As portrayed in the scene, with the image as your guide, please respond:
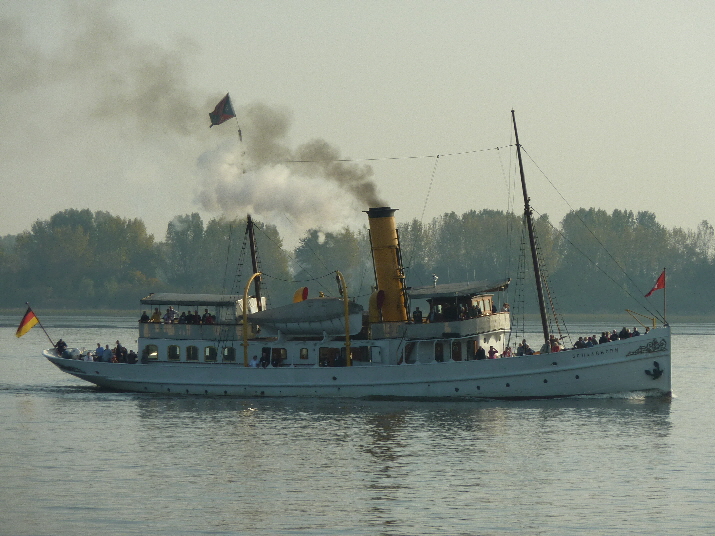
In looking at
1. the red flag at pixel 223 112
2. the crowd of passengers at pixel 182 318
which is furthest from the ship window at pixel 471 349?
the red flag at pixel 223 112

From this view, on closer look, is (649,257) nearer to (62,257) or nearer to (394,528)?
(62,257)

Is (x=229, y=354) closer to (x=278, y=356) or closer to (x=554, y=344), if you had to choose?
(x=278, y=356)

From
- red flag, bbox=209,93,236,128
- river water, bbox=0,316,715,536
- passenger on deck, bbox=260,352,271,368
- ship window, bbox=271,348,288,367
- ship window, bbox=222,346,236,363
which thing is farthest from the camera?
red flag, bbox=209,93,236,128

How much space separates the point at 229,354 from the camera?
182ft

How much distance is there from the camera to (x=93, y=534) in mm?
27469

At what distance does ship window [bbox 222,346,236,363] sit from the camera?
55.5 m

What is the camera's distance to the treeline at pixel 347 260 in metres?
166

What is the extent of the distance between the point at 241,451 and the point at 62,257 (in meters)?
150

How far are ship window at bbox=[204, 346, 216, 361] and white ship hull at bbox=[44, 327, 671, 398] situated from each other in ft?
3.22

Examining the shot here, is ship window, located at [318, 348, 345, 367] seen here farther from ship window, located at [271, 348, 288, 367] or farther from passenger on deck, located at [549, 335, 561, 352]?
passenger on deck, located at [549, 335, 561, 352]

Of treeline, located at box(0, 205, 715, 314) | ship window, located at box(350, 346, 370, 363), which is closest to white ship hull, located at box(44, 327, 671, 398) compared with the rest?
ship window, located at box(350, 346, 370, 363)

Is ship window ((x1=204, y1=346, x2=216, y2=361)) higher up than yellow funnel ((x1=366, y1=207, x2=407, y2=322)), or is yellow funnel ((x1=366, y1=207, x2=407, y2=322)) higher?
yellow funnel ((x1=366, y1=207, x2=407, y2=322))

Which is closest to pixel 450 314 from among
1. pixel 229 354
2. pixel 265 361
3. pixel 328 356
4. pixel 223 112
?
pixel 328 356

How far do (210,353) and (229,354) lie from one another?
937 millimetres
